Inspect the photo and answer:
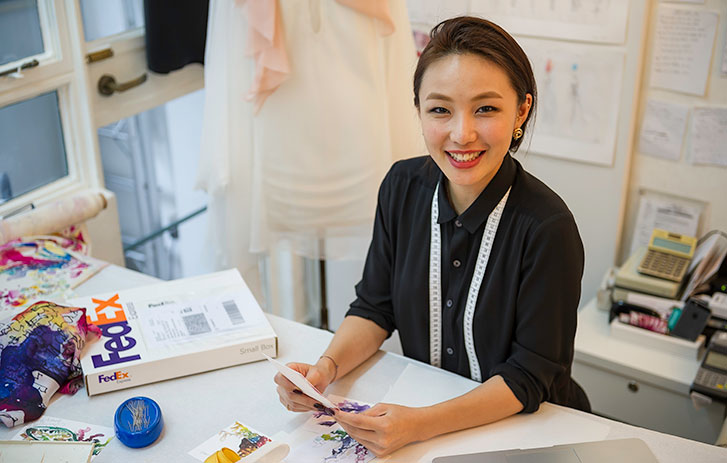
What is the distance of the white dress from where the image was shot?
1980 millimetres

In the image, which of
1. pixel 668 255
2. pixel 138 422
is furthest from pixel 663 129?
pixel 138 422

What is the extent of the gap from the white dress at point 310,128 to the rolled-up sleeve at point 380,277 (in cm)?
47

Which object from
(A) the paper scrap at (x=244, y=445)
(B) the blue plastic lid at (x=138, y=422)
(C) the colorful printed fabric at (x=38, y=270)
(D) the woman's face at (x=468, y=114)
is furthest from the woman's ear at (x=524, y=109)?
(C) the colorful printed fabric at (x=38, y=270)

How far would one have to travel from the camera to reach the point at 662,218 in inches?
100

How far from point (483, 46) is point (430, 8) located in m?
1.44

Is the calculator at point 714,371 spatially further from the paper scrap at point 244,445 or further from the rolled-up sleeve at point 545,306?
the paper scrap at point 244,445

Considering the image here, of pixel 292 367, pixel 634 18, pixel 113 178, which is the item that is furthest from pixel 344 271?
pixel 292 367

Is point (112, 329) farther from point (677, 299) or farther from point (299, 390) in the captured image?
point (677, 299)

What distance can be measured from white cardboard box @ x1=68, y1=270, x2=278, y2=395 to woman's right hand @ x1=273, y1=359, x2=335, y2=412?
0.45 feet

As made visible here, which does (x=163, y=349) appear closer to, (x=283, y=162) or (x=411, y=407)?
(x=411, y=407)

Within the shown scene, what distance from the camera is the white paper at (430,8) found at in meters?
2.54

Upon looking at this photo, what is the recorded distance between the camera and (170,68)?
7.77 feet

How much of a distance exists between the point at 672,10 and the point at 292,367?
5.51ft

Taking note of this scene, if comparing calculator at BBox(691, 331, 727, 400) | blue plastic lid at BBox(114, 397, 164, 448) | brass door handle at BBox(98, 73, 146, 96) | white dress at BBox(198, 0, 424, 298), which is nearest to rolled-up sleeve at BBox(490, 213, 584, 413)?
blue plastic lid at BBox(114, 397, 164, 448)
